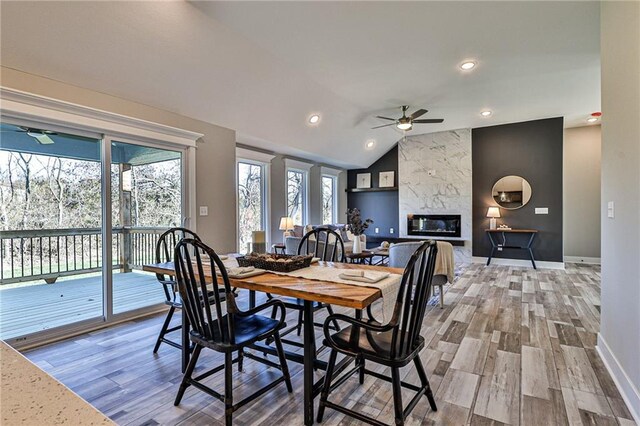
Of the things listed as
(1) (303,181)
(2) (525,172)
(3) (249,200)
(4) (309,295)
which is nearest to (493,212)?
(2) (525,172)

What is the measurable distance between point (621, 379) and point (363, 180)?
7159mm

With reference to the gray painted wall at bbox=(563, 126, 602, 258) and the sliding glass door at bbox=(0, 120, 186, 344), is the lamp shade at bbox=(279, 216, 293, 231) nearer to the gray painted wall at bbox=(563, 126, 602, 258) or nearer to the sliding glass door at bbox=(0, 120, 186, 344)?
the sliding glass door at bbox=(0, 120, 186, 344)

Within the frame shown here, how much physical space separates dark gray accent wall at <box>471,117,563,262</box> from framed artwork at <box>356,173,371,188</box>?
2.69 m

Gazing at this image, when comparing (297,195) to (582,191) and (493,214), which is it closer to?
(493,214)

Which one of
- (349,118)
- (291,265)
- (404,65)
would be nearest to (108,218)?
(291,265)

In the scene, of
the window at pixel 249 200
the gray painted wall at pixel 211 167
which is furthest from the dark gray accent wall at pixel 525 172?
the gray painted wall at pixel 211 167

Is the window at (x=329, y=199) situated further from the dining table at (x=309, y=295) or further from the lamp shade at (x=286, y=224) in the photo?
the dining table at (x=309, y=295)

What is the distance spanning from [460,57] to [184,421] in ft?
14.2

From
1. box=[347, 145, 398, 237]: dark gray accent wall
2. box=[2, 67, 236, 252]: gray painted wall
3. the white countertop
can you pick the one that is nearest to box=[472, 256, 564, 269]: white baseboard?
box=[347, 145, 398, 237]: dark gray accent wall

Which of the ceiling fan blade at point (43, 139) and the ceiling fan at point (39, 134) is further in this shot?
the ceiling fan blade at point (43, 139)

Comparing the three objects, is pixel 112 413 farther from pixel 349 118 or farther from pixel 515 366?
pixel 349 118

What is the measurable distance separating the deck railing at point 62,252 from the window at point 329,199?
201 inches

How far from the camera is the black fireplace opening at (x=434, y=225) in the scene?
24.5ft

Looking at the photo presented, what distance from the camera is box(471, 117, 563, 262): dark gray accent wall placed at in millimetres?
6430
